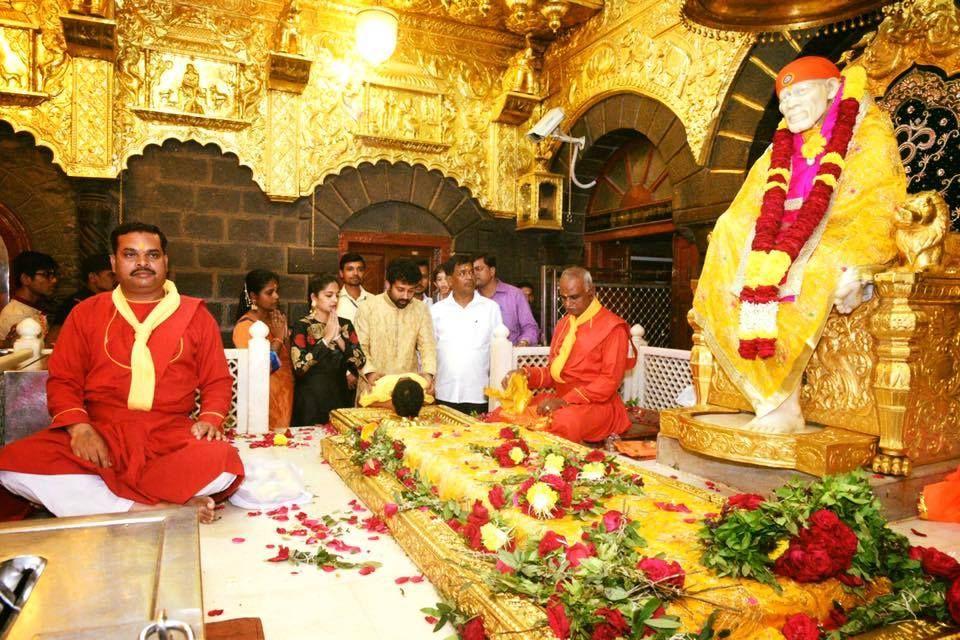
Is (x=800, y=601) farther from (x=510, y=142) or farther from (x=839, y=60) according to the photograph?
(x=510, y=142)

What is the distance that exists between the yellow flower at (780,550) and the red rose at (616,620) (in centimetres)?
61

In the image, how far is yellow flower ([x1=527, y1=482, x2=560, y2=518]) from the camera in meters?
2.39

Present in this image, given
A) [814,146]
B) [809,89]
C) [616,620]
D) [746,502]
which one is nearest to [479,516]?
[616,620]

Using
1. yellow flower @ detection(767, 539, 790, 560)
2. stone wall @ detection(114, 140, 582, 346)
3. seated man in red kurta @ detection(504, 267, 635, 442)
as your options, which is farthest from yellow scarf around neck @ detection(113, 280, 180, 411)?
stone wall @ detection(114, 140, 582, 346)

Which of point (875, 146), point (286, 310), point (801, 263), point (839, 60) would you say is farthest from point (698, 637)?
point (286, 310)

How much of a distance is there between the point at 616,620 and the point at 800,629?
0.51 m

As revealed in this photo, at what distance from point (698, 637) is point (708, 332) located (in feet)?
8.95

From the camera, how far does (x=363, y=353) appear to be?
197 inches

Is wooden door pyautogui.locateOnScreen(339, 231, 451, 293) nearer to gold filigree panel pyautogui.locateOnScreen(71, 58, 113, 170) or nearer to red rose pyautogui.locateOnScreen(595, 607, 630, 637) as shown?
gold filigree panel pyautogui.locateOnScreen(71, 58, 113, 170)

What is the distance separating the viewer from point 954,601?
1960 mm

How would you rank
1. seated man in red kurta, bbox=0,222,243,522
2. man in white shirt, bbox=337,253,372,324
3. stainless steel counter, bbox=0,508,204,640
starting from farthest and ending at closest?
1. man in white shirt, bbox=337,253,372,324
2. seated man in red kurta, bbox=0,222,243,522
3. stainless steel counter, bbox=0,508,204,640

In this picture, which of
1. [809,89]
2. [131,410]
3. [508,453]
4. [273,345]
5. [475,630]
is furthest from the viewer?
[273,345]

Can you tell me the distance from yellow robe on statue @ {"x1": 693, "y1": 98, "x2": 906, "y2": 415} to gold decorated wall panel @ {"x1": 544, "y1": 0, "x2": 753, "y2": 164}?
2.21 meters

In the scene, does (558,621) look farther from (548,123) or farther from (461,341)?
(548,123)
